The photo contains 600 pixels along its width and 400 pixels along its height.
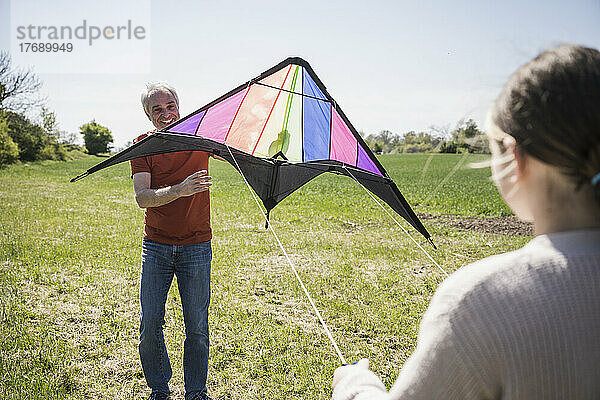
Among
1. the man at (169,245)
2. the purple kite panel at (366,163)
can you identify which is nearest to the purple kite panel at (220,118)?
the man at (169,245)

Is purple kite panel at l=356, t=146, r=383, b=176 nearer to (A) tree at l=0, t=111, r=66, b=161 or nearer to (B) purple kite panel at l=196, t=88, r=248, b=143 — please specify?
(B) purple kite panel at l=196, t=88, r=248, b=143

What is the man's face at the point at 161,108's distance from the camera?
9.97 feet

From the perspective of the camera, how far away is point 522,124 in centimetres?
79

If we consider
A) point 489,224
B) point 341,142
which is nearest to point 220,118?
point 341,142

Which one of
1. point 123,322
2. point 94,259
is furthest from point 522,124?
point 94,259

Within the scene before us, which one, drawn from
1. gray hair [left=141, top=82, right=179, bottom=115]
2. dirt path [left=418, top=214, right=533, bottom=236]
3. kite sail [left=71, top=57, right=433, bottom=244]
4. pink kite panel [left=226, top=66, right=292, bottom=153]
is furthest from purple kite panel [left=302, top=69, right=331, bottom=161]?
dirt path [left=418, top=214, right=533, bottom=236]

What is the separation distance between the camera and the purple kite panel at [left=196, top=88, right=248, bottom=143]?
2941 millimetres

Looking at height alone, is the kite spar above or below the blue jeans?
above

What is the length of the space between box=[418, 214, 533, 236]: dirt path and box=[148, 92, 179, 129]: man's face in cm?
791

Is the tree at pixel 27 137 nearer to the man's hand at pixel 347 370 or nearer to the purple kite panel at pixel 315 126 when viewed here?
the purple kite panel at pixel 315 126

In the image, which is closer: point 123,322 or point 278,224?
point 123,322

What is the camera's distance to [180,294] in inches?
120

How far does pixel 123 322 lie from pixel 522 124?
462 cm

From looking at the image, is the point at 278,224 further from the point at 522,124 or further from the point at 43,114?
the point at 43,114
